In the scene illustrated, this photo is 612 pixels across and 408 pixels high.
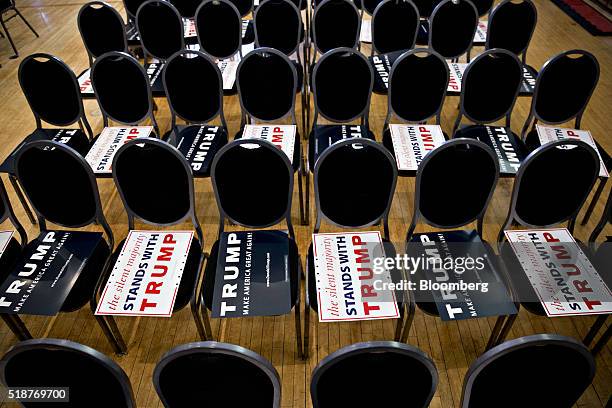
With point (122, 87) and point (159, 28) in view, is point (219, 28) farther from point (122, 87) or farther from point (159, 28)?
point (122, 87)

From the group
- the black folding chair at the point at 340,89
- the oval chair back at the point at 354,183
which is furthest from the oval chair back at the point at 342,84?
the oval chair back at the point at 354,183

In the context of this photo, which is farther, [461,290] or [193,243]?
[193,243]

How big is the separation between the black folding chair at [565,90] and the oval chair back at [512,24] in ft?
4.04

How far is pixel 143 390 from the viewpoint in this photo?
2756 mm

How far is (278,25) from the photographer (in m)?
4.79

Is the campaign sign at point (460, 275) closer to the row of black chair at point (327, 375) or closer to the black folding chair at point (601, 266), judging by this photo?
the row of black chair at point (327, 375)

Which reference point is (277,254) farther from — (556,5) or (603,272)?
(556,5)

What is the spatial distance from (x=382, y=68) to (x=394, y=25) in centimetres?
72

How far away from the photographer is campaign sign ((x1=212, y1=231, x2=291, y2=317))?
7.75 ft

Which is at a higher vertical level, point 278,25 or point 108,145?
point 278,25

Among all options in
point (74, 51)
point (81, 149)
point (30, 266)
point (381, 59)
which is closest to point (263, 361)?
point (30, 266)

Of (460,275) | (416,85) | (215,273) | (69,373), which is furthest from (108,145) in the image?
(460,275)

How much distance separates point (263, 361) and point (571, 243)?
205 cm

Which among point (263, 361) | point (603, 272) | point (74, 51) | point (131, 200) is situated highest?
point (263, 361)
